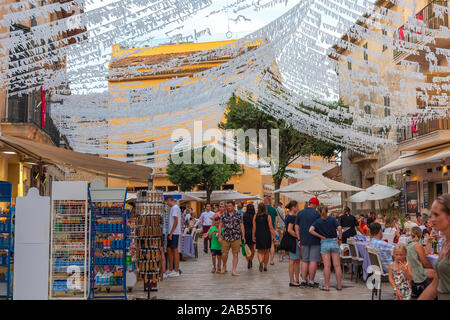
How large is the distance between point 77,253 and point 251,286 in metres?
3.96

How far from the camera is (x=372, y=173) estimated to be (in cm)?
3372

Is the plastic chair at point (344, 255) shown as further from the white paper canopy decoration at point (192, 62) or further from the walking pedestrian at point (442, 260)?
the walking pedestrian at point (442, 260)

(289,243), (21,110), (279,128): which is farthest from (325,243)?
(279,128)

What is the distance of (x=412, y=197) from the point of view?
81.7 feet

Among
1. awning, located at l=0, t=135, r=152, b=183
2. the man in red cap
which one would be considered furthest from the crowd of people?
awning, located at l=0, t=135, r=152, b=183

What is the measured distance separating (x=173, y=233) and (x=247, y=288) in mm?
2486

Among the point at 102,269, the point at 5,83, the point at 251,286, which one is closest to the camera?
the point at 102,269

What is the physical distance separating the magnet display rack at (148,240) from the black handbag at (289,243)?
106 inches

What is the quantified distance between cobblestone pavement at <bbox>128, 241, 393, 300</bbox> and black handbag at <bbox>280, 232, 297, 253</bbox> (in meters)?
0.76

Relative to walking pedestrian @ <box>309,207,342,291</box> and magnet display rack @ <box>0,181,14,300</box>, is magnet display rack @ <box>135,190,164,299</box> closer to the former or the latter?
magnet display rack @ <box>0,181,14,300</box>

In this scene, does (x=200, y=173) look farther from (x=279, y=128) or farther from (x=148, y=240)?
(x=148, y=240)
